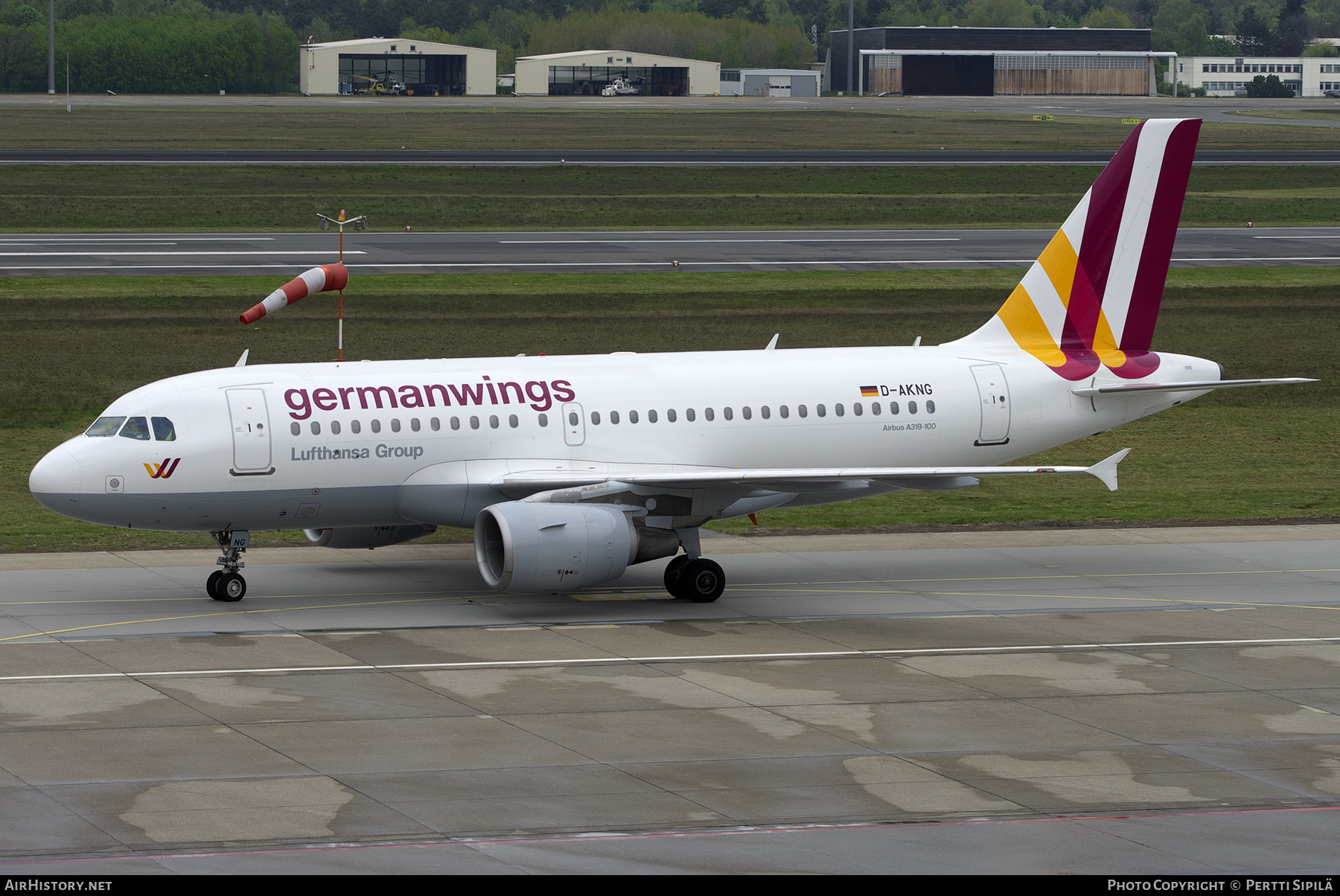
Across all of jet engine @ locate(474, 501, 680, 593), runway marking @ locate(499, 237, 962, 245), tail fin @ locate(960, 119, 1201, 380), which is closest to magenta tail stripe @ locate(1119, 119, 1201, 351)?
tail fin @ locate(960, 119, 1201, 380)

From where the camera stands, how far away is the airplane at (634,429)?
2931cm

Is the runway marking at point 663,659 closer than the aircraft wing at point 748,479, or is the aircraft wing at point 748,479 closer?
the runway marking at point 663,659

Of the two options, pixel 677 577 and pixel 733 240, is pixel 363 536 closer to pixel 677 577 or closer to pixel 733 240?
pixel 677 577

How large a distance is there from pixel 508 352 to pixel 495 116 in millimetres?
104965

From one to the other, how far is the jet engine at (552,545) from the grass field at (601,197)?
5697 cm

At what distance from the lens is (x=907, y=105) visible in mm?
183625

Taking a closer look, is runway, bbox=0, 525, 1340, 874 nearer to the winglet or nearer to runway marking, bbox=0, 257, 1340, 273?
the winglet

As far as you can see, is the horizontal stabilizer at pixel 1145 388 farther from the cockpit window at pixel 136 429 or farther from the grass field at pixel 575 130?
the grass field at pixel 575 130

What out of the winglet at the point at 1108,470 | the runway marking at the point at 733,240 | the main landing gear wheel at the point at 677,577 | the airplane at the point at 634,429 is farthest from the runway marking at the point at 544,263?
the winglet at the point at 1108,470

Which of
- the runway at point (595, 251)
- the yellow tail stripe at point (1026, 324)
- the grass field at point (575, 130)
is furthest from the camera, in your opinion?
the grass field at point (575, 130)

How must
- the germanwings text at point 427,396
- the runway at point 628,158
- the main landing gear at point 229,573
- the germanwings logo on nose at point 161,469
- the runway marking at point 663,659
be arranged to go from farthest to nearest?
the runway at point 628,158, the main landing gear at point 229,573, the germanwings text at point 427,396, the germanwings logo on nose at point 161,469, the runway marking at point 663,659

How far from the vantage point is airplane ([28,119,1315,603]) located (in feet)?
96.2

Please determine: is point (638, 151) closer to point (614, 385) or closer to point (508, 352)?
point (508, 352)

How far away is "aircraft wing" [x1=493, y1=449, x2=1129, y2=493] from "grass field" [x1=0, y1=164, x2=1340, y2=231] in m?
55.9
